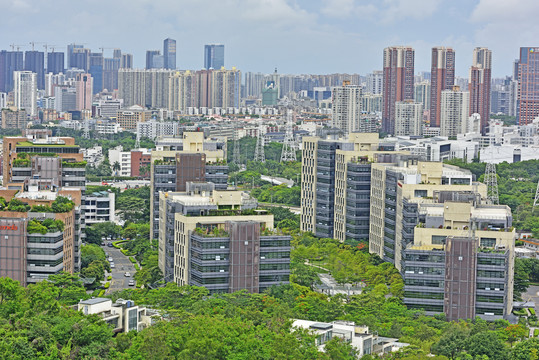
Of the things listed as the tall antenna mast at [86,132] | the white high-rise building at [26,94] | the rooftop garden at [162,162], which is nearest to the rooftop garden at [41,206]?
the rooftop garden at [162,162]

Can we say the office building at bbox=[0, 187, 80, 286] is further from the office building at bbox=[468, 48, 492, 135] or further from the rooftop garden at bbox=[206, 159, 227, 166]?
the office building at bbox=[468, 48, 492, 135]

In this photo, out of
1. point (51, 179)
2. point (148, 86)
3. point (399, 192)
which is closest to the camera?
point (399, 192)

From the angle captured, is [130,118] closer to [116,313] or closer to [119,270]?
[119,270]

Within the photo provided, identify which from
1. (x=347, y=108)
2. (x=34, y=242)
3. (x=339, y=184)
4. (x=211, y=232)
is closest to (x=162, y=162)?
(x=339, y=184)

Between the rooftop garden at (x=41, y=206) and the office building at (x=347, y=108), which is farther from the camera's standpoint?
the office building at (x=347, y=108)

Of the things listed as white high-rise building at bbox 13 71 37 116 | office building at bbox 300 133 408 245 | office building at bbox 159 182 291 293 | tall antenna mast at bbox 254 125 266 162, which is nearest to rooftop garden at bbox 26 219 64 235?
office building at bbox 159 182 291 293

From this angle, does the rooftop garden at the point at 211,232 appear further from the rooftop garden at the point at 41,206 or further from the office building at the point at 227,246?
the rooftop garden at the point at 41,206
